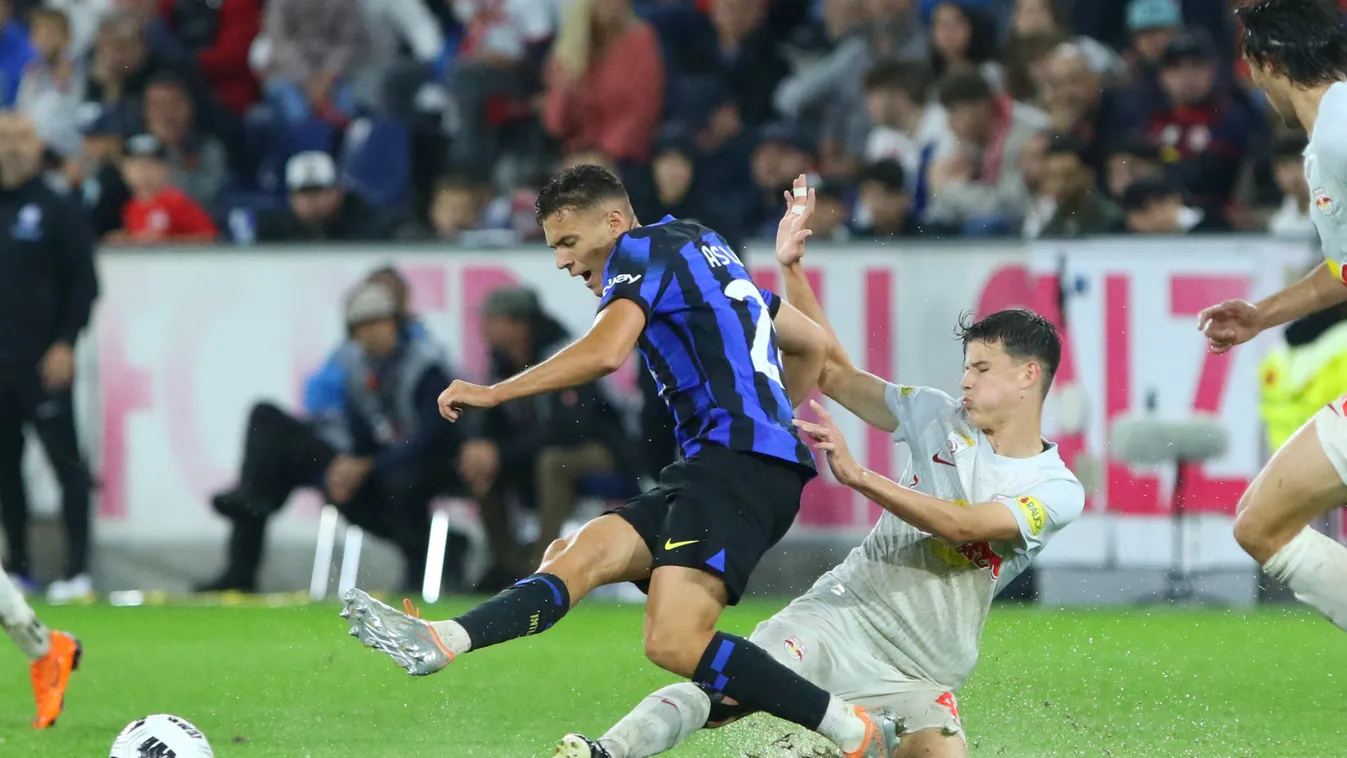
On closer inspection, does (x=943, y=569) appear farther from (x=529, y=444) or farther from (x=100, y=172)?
(x=100, y=172)

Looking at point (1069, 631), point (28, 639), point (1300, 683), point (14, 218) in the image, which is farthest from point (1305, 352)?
point (14, 218)

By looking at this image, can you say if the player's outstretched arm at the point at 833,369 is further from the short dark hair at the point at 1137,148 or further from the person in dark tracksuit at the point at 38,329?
the person in dark tracksuit at the point at 38,329

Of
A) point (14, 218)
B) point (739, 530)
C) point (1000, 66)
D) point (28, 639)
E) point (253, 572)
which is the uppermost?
point (1000, 66)

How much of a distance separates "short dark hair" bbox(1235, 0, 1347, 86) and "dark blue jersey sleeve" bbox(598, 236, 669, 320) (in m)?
1.82

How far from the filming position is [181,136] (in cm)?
1414

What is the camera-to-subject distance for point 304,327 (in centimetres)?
1190

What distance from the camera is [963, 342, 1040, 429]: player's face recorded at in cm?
555

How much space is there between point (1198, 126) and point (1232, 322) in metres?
5.98

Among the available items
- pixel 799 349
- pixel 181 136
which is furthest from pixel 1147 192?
pixel 181 136

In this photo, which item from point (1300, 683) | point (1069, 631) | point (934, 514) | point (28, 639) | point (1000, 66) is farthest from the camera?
point (1000, 66)

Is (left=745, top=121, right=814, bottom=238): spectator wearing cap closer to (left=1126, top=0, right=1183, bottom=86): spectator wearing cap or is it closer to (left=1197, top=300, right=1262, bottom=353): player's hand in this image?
(left=1126, top=0, right=1183, bottom=86): spectator wearing cap

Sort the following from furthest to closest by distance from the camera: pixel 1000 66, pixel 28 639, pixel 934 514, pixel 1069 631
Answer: pixel 1000 66, pixel 1069 631, pixel 28 639, pixel 934 514

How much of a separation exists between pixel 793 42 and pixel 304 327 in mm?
4061

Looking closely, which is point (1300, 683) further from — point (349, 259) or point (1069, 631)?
point (349, 259)
